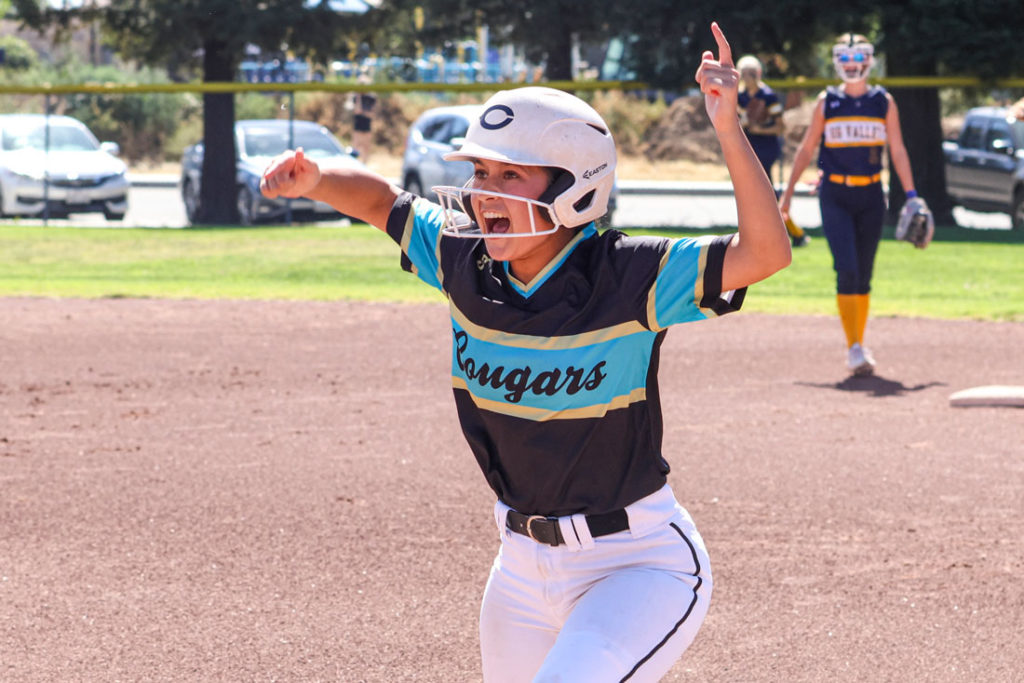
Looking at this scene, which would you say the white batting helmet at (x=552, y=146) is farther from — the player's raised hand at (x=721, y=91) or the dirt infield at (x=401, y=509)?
the dirt infield at (x=401, y=509)

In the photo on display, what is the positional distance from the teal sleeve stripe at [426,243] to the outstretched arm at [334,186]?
0.47 feet

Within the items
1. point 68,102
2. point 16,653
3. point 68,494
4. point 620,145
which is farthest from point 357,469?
point 68,102

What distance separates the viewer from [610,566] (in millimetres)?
3324

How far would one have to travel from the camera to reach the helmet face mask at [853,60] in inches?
401

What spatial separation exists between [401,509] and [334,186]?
3.24 meters

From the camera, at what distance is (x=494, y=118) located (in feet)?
11.2

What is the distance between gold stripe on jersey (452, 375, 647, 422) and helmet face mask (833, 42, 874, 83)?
7351mm

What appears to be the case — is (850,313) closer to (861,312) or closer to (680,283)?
(861,312)

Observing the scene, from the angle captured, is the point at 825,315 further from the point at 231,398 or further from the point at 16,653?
the point at 16,653

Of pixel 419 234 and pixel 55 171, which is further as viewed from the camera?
pixel 55 171

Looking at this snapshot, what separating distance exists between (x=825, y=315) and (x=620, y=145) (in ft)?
53.8

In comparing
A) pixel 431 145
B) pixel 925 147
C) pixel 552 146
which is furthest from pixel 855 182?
pixel 431 145

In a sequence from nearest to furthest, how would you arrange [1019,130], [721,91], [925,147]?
[721,91] < [925,147] < [1019,130]

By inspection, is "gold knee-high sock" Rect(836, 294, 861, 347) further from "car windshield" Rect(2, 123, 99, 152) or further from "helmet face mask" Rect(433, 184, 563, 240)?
"car windshield" Rect(2, 123, 99, 152)
